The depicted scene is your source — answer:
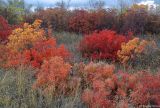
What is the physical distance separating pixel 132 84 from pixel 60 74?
151cm

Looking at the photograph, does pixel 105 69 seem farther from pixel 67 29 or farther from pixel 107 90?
pixel 67 29

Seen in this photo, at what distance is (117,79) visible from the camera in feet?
32.5

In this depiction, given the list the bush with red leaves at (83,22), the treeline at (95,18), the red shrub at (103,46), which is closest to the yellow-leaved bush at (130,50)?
the red shrub at (103,46)

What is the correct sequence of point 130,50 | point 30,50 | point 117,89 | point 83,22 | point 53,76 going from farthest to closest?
point 83,22
point 130,50
point 30,50
point 117,89
point 53,76

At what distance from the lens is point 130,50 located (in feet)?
48.1

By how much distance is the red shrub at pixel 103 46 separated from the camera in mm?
14648

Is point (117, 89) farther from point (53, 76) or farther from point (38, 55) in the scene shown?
point (38, 55)

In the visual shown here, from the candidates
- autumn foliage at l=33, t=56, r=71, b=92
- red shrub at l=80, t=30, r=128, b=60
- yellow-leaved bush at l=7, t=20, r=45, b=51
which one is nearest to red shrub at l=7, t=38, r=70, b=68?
yellow-leaved bush at l=7, t=20, r=45, b=51

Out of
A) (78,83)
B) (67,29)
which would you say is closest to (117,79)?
(78,83)

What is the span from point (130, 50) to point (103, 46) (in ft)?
2.86

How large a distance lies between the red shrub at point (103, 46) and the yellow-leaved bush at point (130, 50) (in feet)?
0.84

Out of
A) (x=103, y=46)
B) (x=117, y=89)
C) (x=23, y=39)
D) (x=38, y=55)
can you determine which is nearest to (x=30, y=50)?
(x=23, y=39)

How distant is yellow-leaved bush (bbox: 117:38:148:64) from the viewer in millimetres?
14392

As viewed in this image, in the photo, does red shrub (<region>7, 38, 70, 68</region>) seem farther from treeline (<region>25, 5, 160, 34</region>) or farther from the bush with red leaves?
the bush with red leaves
